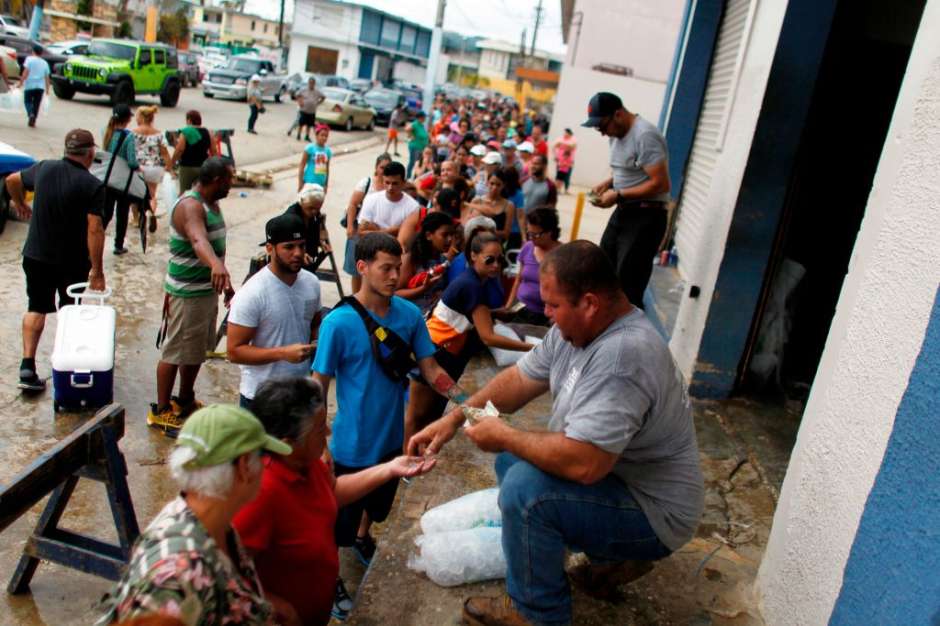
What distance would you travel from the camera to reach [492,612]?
9.48 ft

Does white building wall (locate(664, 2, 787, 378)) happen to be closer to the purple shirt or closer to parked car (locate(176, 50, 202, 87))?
the purple shirt

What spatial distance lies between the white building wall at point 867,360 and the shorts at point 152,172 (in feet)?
27.9

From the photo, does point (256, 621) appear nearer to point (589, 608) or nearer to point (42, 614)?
point (589, 608)

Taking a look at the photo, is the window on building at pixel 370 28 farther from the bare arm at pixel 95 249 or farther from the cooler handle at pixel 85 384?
the cooler handle at pixel 85 384

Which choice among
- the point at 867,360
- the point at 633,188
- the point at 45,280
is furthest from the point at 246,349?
the point at 633,188

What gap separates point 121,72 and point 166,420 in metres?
20.6

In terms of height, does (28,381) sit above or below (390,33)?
below

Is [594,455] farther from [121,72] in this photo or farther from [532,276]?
[121,72]

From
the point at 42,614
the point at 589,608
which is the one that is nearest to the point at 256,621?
the point at 589,608

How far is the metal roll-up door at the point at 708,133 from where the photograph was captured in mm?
8562

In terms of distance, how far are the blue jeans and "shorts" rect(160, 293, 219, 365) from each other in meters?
3.00

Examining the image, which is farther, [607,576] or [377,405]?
[377,405]

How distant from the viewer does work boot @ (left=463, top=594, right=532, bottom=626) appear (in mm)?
2855

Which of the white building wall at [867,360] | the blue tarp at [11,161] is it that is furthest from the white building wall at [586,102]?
the white building wall at [867,360]
